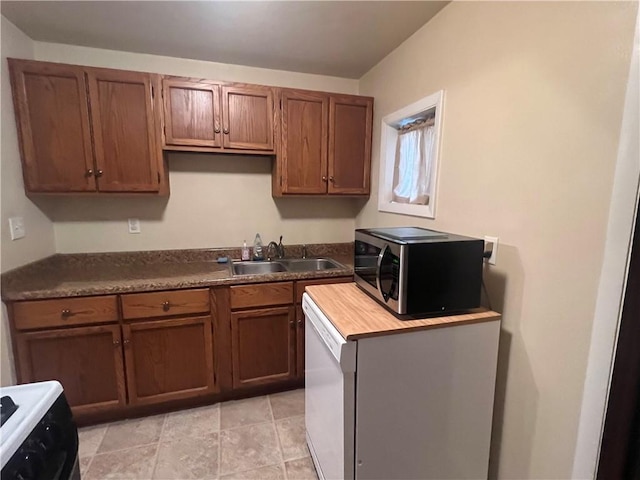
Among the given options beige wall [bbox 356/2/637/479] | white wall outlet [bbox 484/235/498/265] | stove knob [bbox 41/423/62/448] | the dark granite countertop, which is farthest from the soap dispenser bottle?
stove knob [bbox 41/423/62/448]

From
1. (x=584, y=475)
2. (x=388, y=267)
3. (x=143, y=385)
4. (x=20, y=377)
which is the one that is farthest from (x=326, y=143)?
(x=20, y=377)

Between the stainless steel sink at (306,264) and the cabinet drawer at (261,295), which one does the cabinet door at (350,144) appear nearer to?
the stainless steel sink at (306,264)

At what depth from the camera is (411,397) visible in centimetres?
124

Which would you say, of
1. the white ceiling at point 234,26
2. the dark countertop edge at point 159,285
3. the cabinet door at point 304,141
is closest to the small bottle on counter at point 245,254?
the dark countertop edge at point 159,285

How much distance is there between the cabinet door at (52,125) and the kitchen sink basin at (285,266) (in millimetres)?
1144

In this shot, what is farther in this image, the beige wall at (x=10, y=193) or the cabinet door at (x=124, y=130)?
the cabinet door at (x=124, y=130)

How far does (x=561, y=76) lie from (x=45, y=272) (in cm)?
291

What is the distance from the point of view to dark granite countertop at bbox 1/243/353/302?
1.78 m

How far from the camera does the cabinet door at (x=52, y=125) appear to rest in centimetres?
185

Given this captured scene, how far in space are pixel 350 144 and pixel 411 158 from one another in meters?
0.55

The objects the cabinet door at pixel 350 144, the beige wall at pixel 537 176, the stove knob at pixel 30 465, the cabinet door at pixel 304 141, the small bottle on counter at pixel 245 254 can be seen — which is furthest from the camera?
the small bottle on counter at pixel 245 254

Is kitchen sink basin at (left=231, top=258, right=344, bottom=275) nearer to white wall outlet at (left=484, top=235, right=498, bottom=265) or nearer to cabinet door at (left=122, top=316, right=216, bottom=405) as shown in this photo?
cabinet door at (left=122, top=316, right=216, bottom=405)

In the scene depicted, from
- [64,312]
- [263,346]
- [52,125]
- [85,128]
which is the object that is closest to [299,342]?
[263,346]

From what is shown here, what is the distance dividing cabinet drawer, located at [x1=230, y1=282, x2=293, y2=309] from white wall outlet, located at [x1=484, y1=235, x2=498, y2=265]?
1233 millimetres
